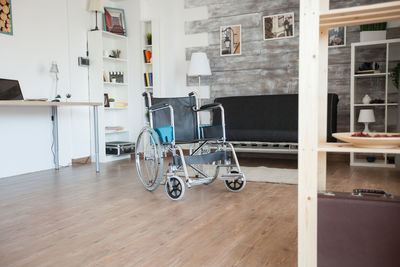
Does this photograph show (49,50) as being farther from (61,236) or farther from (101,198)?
(61,236)

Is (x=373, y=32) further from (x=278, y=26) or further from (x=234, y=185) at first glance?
(x=234, y=185)

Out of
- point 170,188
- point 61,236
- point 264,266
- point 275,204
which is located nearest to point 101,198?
point 170,188

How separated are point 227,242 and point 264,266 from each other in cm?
33

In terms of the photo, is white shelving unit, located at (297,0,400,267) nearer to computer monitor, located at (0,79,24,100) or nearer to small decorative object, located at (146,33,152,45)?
computer monitor, located at (0,79,24,100)

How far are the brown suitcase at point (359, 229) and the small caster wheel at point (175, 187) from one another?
1580 millimetres

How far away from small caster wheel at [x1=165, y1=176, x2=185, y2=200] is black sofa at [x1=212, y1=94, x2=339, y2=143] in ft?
6.21

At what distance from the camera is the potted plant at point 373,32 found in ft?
14.0

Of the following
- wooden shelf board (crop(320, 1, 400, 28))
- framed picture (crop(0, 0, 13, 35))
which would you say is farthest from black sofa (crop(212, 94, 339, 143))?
wooden shelf board (crop(320, 1, 400, 28))

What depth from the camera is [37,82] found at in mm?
4250

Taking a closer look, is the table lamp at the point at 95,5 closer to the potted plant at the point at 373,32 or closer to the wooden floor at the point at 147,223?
the wooden floor at the point at 147,223

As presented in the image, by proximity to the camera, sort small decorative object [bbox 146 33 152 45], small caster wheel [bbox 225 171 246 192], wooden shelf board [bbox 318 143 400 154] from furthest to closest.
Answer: small decorative object [bbox 146 33 152 45] < small caster wheel [bbox 225 171 246 192] < wooden shelf board [bbox 318 143 400 154]

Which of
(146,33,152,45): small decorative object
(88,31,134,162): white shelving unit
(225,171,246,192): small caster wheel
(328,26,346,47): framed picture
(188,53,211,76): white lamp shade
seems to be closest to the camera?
(225,171,246,192): small caster wheel

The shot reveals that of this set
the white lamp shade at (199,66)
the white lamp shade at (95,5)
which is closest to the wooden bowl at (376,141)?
the white lamp shade at (199,66)

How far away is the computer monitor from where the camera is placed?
12.1ft
